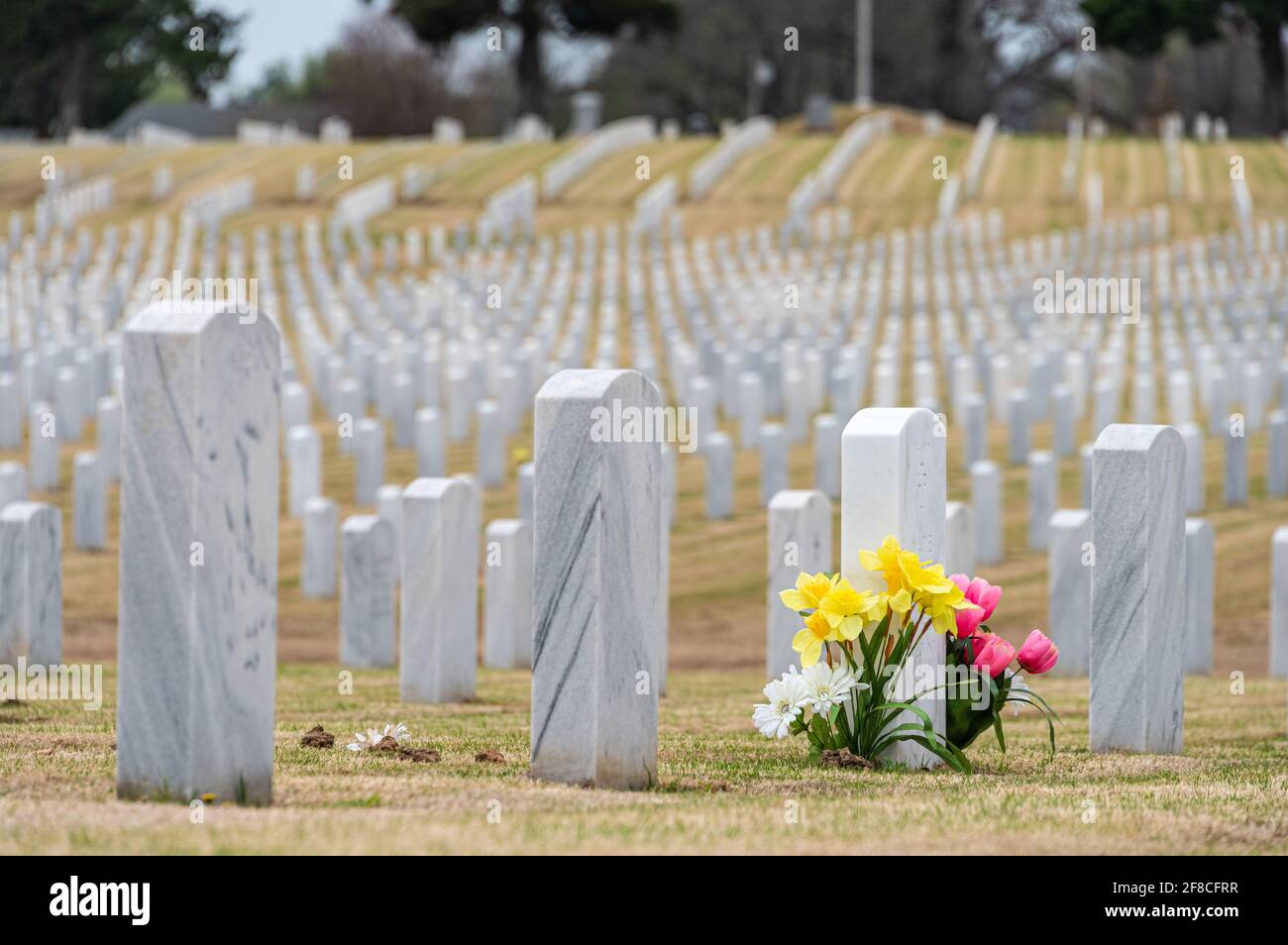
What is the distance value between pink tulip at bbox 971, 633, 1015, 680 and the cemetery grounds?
1.16 feet

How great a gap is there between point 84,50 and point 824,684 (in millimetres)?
72668

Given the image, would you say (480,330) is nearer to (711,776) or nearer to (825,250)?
(825,250)

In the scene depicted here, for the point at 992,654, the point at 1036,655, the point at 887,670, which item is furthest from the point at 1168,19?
the point at 887,670

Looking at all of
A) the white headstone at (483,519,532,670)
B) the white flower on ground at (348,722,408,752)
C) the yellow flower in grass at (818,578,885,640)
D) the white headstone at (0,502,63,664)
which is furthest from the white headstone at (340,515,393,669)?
the yellow flower in grass at (818,578,885,640)

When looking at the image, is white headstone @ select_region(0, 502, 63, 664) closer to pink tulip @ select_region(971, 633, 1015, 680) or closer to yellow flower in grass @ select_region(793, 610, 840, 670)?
yellow flower in grass @ select_region(793, 610, 840, 670)

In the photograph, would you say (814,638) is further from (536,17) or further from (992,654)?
(536,17)

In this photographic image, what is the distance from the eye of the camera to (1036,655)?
6.96 meters

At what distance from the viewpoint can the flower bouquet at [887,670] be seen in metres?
6.39

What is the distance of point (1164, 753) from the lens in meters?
7.45

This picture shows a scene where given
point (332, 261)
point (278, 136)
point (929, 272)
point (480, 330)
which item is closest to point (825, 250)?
point (929, 272)

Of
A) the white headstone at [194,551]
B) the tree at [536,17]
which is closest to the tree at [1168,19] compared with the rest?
the tree at [536,17]

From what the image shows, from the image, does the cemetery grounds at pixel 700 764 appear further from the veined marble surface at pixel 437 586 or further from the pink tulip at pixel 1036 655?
the pink tulip at pixel 1036 655

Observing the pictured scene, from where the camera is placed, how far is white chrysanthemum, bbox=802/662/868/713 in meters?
6.53
